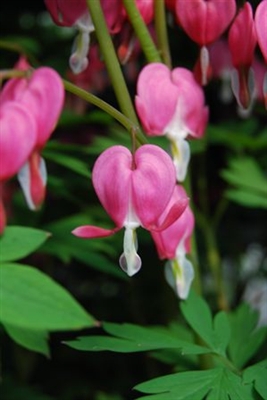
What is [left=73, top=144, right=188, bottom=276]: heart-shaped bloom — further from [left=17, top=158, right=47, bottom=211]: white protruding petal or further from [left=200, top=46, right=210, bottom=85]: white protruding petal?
[left=200, top=46, right=210, bottom=85]: white protruding petal

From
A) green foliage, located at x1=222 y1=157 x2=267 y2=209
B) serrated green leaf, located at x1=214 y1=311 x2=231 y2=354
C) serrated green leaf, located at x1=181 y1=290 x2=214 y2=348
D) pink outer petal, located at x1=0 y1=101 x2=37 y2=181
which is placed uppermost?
pink outer petal, located at x1=0 y1=101 x2=37 y2=181

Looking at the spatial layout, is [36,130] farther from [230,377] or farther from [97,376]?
[97,376]

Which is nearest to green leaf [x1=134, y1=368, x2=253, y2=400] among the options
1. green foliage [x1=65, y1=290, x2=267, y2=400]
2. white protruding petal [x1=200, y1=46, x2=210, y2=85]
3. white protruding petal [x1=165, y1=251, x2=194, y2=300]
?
green foliage [x1=65, y1=290, x2=267, y2=400]

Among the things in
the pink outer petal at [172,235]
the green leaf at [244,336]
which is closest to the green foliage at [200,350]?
the green leaf at [244,336]

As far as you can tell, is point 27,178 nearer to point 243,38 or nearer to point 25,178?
point 25,178

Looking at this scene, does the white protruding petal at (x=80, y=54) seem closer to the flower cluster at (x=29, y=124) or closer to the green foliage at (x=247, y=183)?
the flower cluster at (x=29, y=124)

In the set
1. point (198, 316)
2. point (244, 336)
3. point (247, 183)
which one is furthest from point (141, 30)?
point (247, 183)
